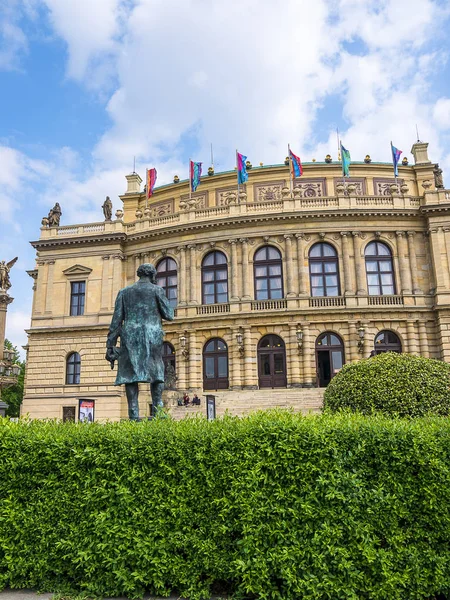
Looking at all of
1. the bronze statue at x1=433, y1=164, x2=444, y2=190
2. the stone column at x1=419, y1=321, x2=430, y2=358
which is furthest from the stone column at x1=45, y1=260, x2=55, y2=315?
the bronze statue at x1=433, y1=164, x2=444, y2=190

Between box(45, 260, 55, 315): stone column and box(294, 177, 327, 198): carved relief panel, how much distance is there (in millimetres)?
21208

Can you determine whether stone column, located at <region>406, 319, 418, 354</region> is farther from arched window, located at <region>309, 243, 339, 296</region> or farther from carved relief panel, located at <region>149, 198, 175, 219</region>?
carved relief panel, located at <region>149, 198, 175, 219</region>

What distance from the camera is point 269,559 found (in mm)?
5781

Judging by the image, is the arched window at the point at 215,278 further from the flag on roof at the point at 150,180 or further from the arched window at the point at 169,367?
A: the flag on roof at the point at 150,180

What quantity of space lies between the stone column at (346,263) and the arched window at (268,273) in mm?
4455

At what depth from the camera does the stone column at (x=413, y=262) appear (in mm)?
34281

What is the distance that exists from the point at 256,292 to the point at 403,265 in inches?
416

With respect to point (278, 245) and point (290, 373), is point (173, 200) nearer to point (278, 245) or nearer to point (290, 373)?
point (278, 245)

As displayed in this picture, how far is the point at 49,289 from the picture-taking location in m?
39.3

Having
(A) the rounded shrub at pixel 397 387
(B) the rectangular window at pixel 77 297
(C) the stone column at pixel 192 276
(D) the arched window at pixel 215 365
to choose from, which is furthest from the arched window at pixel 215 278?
(A) the rounded shrub at pixel 397 387

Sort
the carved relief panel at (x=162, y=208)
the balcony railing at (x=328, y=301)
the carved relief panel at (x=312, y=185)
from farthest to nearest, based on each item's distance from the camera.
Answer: the carved relief panel at (x=162, y=208), the carved relief panel at (x=312, y=185), the balcony railing at (x=328, y=301)

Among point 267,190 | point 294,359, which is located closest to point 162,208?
point 267,190

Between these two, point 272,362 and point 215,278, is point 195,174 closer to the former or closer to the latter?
point 215,278

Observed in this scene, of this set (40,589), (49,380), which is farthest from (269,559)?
(49,380)
